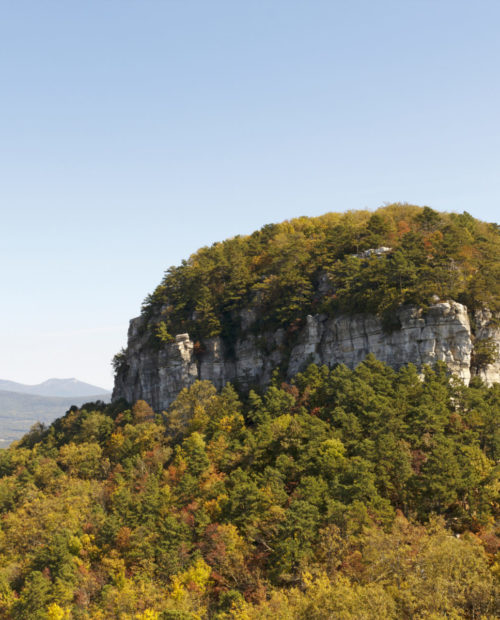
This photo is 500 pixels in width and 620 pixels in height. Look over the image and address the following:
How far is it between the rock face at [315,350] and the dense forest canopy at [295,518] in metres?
4.87

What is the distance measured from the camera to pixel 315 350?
3017 inches

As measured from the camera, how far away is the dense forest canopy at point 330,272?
226 feet

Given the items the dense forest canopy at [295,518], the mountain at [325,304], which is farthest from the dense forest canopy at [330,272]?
the dense forest canopy at [295,518]

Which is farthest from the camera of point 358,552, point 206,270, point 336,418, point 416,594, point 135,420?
point 206,270

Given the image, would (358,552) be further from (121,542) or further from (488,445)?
(121,542)

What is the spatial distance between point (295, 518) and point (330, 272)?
44.4m

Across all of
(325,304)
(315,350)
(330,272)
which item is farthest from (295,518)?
(330,272)

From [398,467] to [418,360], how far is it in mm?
21616

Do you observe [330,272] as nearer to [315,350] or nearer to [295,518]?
[315,350]

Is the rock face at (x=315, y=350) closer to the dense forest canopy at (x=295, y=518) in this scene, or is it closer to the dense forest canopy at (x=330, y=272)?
the dense forest canopy at (x=330, y=272)

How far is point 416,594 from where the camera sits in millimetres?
32031

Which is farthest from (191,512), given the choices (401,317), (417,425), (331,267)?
(331,267)

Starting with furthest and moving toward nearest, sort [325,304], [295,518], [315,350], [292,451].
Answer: [315,350]
[325,304]
[292,451]
[295,518]

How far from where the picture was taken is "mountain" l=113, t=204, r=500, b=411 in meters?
67.7
